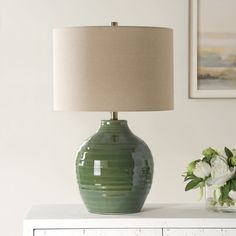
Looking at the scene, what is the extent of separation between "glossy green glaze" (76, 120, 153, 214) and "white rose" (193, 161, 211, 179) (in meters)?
0.17

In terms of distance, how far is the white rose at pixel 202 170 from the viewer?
2762 mm

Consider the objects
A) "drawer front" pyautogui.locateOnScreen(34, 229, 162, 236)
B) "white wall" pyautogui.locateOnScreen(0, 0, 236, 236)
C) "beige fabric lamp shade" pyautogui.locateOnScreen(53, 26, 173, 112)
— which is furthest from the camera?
"white wall" pyautogui.locateOnScreen(0, 0, 236, 236)

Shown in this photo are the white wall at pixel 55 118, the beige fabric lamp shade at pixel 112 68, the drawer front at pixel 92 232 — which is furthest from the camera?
the white wall at pixel 55 118

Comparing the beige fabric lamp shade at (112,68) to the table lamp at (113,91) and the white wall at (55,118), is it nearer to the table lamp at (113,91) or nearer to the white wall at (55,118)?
the table lamp at (113,91)

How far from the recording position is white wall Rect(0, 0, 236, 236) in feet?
11.0

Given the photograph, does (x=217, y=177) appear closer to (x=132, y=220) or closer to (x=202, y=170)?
(x=202, y=170)

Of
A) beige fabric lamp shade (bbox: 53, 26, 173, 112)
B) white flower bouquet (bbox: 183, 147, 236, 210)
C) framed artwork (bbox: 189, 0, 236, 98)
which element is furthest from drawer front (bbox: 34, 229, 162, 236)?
framed artwork (bbox: 189, 0, 236, 98)

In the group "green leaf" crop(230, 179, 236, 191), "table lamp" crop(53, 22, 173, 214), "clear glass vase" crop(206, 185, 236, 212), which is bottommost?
"clear glass vase" crop(206, 185, 236, 212)

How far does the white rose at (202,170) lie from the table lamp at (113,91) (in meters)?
0.18

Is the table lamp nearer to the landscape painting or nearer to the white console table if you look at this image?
the white console table

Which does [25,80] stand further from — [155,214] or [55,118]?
[155,214]

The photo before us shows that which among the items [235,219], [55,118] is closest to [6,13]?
[55,118]

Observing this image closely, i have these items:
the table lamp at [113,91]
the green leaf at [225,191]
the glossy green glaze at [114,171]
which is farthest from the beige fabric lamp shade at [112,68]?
the green leaf at [225,191]

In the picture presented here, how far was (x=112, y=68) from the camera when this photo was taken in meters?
2.60
